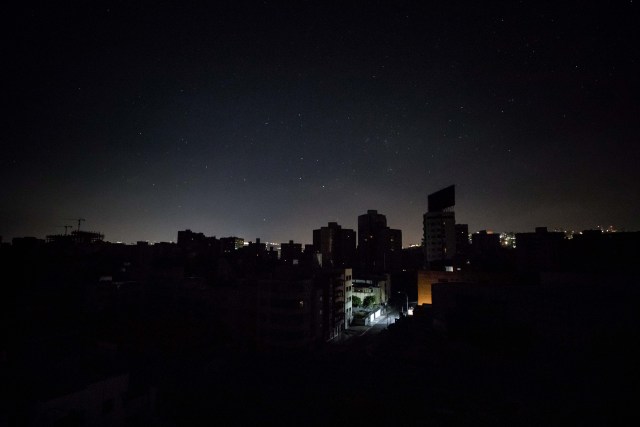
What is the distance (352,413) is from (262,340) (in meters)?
18.2

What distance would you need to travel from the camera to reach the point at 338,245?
12581cm

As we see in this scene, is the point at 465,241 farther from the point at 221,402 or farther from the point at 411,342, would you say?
the point at 221,402

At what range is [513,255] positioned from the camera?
62500 mm

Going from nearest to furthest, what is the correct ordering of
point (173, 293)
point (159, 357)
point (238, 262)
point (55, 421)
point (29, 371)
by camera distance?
1. point (55, 421)
2. point (29, 371)
3. point (159, 357)
4. point (173, 293)
5. point (238, 262)

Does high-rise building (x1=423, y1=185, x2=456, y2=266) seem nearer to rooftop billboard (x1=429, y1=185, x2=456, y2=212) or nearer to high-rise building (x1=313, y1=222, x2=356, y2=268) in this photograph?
rooftop billboard (x1=429, y1=185, x2=456, y2=212)

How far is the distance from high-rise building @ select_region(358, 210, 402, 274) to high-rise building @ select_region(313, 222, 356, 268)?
322 cm

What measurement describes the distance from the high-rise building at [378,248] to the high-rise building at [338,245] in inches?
127

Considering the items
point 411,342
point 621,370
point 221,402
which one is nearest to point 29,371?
point 221,402

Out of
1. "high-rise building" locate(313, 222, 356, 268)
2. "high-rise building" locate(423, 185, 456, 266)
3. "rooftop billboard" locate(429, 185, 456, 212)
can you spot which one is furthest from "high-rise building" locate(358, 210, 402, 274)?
"rooftop billboard" locate(429, 185, 456, 212)

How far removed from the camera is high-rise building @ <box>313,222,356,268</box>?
124m

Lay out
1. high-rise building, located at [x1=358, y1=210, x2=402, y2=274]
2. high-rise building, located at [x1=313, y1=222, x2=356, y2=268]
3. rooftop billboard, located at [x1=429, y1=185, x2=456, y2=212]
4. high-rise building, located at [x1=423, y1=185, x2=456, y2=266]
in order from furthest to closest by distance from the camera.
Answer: high-rise building, located at [x1=313, y1=222, x2=356, y2=268], high-rise building, located at [x1=358, y1=210, x2=402, y2=274], high-rise building, located at [x1=423, y1=185, x2=456, y2=266], rooftop billboard, located at [x1=429, y1=185, x2=456, y2=212]

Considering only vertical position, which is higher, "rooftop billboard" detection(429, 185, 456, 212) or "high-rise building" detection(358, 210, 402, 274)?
"rooftop billboard" detection(429, 185, 456, 212)

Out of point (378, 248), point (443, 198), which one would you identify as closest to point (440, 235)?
point (443, 198)

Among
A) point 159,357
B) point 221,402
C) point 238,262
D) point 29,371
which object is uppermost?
point 238,262
